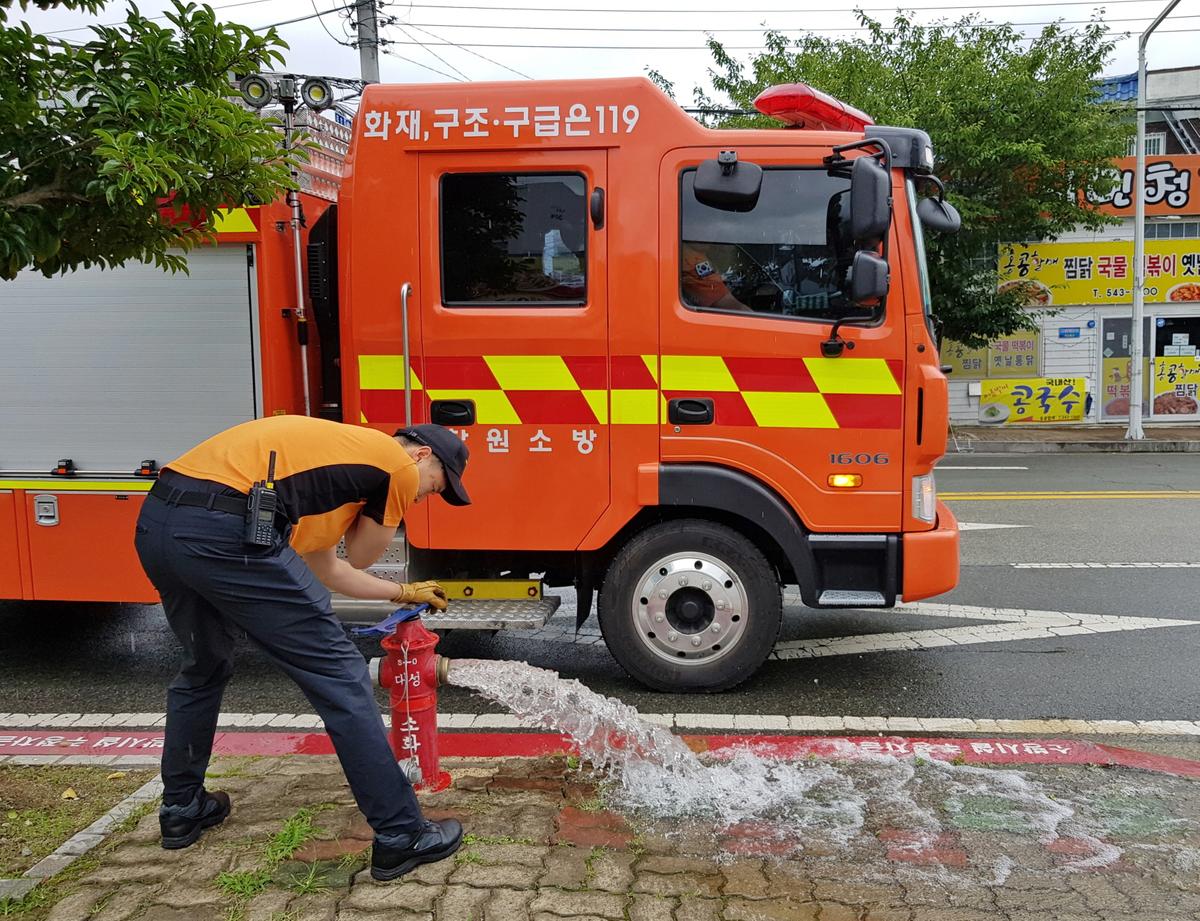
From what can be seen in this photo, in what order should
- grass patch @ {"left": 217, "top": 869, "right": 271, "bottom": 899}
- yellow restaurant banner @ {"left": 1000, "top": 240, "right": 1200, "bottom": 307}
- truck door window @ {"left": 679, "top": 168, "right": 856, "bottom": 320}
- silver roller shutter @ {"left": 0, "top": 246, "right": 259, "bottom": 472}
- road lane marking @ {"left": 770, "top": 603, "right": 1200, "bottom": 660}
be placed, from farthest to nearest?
yellow restaurant banner @ {"left": 1000, "top": 240, "right": 1200, "bottom": 307}
road lane marking @ {"left": 770, "top": 603, "right": 1200, "bottom": 660}
silver roller shutter @ {"left": 0, "top": 246, "right": 259, "bottom": 472}
truck door window @ {"left": 679, "top": 168, "right": 856, "bottom": 320}
grass patch @ {"left": 217, "top": 869, "right": 271, "bottom": 899}

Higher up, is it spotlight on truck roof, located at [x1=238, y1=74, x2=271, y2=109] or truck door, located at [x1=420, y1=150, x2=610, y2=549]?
spotlight on truck roof, located at [x1=238, y1=74, x2=271, y2=109]

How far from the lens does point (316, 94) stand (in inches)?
199

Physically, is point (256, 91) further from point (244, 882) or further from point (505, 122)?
point (244, 882)

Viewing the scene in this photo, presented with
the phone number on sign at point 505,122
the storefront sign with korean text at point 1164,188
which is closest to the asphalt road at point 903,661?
the phone number on sign at point 505,122

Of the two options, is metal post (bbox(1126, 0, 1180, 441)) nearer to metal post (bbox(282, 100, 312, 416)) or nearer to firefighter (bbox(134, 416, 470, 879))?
metal post (bbox(282, 100, 312, 416))

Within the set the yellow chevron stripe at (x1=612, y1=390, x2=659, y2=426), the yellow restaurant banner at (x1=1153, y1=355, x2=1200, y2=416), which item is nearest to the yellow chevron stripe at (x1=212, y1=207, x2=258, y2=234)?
the yellow chevron stripe at (x1=612, y1=390, x2=659, y2=426)

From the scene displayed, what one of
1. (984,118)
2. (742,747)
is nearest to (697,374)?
(742,747)

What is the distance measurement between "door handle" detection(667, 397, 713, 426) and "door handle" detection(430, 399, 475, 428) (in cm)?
97

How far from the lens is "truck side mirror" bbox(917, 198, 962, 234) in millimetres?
4680

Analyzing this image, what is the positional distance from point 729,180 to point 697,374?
2.94 ft

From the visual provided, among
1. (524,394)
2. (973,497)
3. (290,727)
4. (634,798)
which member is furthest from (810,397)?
(973,497)

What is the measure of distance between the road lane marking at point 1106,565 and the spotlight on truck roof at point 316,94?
5936 millimetres

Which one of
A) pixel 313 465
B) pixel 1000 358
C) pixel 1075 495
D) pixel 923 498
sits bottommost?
pixel 1075 495

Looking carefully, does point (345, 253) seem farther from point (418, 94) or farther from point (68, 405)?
point (68, 405)
